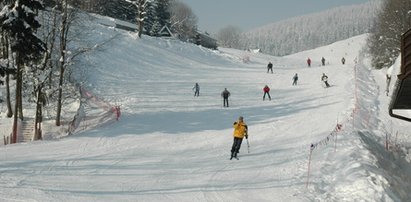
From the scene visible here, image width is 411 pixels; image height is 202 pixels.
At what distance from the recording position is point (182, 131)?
942 inches

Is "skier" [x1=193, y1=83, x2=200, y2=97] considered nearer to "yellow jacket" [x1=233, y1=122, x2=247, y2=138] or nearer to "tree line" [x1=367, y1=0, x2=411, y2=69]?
"yellow jacket" [x1=233, y1=122, x2=247, y2=138]

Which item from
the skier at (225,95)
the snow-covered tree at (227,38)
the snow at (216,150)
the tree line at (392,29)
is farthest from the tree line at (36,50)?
the snow-covered tree at (227,38)

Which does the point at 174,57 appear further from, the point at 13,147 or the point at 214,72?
the point at 13,147

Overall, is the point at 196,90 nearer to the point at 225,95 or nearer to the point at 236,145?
the point at 225,95

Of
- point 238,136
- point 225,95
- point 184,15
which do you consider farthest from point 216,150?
point 184,15

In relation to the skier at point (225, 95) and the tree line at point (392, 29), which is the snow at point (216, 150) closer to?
the skier at point (225, 95)

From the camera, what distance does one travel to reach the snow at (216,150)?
42.6 feet

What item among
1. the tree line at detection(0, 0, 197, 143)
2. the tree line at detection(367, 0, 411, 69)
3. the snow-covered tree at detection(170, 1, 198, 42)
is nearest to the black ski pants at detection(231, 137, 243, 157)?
the tree line at detection(0, 0, 197, 143)

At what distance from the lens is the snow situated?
12984mm

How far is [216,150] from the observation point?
62.6ft

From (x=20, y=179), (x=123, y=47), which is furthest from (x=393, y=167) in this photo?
(x=123, y=47)

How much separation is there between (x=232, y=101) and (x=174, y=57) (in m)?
21.7

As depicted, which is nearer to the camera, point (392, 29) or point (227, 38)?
point (392, 29)

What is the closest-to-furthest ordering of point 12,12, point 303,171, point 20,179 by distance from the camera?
point 20,179 < point 303,171 < point 12,12
